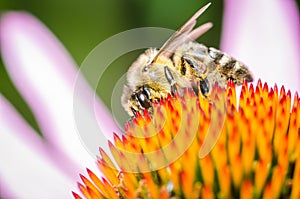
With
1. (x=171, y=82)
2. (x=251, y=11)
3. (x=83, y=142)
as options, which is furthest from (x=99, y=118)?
(x=171, y=82)

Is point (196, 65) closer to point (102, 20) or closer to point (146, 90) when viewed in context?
point (146, 90)

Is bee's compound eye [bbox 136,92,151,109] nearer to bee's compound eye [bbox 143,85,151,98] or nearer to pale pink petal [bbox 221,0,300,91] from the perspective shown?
bee's compound eye [bbox 143,85,151,98]

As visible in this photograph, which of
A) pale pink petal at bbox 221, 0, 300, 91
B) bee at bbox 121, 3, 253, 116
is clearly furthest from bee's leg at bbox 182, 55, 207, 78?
pale pink petal at bbox 221, 0, 300, 91

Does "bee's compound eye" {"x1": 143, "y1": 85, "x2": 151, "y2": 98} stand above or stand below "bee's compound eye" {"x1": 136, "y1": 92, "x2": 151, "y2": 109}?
above

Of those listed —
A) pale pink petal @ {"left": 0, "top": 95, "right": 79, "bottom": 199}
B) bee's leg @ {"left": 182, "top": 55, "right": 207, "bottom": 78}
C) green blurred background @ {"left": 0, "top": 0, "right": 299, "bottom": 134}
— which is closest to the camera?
bee's leg @ {"left": 182, "top": 55, "right": 207, "bottom": 78}

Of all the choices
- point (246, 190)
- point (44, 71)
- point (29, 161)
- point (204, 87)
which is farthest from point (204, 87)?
point (44, 71)

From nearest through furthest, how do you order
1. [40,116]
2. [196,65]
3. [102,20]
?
[196,65], [40,116], [102,20]

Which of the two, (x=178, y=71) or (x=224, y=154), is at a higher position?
(x=178, y=71)
